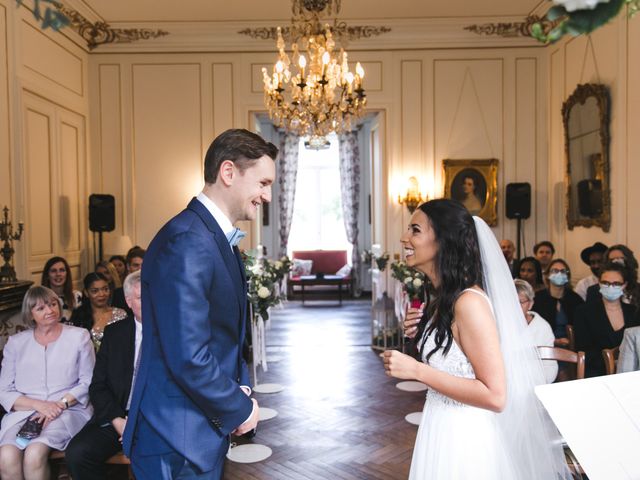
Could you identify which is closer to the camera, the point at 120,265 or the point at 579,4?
the point at 579,4

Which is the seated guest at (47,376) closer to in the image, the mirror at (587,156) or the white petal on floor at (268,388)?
the white petal on floor at (268,388)

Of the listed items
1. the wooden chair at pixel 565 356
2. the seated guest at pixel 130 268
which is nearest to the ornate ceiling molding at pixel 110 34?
the seated guest at pixel 130 268

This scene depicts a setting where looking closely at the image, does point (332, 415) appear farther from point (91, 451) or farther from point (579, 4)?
point (579, 4)

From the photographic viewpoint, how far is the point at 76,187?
782 centimetres

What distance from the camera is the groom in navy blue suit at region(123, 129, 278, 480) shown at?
1.60 metres

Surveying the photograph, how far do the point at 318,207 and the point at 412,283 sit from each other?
7.78m

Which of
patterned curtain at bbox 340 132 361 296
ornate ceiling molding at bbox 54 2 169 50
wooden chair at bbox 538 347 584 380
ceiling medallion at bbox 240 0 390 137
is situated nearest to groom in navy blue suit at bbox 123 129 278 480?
wooden chair at bbox 538 347 584 380

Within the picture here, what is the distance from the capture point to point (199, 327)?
1.60m

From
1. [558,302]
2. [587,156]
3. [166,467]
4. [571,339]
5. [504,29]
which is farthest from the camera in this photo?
[504,29]

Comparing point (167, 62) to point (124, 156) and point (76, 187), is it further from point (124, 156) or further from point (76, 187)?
point (76, 187)

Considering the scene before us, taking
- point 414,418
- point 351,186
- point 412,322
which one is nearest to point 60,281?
point 414,418

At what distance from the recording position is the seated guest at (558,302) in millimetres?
5219

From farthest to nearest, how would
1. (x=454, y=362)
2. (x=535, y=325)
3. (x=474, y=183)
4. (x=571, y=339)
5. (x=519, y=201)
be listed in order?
(x=474, y=183) < (x=519, y=201) < (x=571, y=339) < (x=535, y=325) < (x=454, y=362)

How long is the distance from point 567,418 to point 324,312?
9.83m
